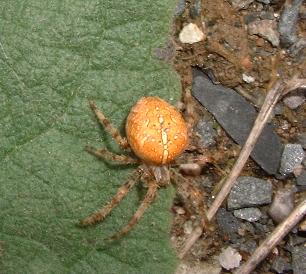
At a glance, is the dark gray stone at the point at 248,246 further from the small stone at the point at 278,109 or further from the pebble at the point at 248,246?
the small stone at the point at 278,109

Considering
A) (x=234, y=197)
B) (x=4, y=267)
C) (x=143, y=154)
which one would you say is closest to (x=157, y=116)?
(x=143, y=154)

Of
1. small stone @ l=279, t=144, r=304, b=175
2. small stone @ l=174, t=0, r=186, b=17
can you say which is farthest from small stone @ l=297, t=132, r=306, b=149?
small stone @ l=174, t=0, r=186, b=17

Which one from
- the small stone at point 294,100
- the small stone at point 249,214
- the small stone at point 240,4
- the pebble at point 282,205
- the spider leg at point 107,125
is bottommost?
the small stone at point 249,214

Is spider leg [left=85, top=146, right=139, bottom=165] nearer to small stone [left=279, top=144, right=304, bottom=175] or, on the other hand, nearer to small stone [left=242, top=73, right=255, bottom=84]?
small stone [left=242, top=73, right=255, bottom=84]

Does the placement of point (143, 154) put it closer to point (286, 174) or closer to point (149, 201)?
point (149, 201)

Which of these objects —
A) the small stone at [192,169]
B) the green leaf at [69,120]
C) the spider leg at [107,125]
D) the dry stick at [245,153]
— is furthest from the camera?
the small stone at [192,169]

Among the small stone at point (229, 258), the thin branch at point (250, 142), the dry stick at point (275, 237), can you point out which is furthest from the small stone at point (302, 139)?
the small stone at point (229, 258)
